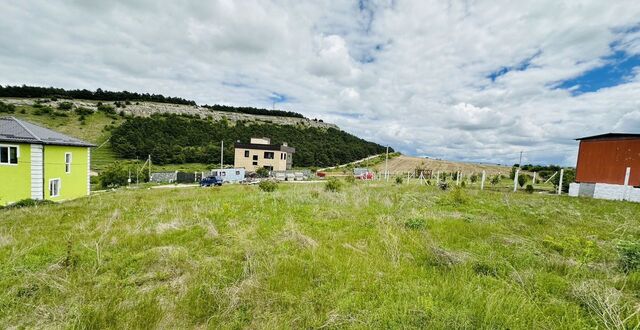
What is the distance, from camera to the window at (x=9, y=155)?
17.5 metres

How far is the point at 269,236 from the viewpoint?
21.8 feet

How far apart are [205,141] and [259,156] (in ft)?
87.0

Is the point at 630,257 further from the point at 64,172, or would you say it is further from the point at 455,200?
the point at 64,172

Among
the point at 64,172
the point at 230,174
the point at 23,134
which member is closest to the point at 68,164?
the point at 64,172

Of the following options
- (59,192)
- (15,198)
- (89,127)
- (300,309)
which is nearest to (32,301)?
(300,309)

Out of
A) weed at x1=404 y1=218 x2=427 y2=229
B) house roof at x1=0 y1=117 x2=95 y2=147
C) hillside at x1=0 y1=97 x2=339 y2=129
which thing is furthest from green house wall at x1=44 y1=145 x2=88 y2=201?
hillside at x1=0 y1=97 x2=339 y2=129

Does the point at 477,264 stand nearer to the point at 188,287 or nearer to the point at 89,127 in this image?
the point at 188,287

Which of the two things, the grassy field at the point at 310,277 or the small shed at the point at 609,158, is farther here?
the small shed at the point at 609,158

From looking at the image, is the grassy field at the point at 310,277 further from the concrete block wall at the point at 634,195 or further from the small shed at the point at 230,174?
the small shed at the point at 230,174

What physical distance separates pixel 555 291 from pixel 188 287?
5.63 m

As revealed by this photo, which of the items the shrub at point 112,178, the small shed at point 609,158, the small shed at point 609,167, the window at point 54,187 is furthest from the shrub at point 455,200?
the shrub at point 112,178

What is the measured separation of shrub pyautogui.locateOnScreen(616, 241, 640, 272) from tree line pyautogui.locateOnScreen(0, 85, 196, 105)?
13671 centimetres

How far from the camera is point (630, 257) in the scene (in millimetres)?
4992

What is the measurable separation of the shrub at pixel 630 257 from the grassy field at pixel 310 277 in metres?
0.16
